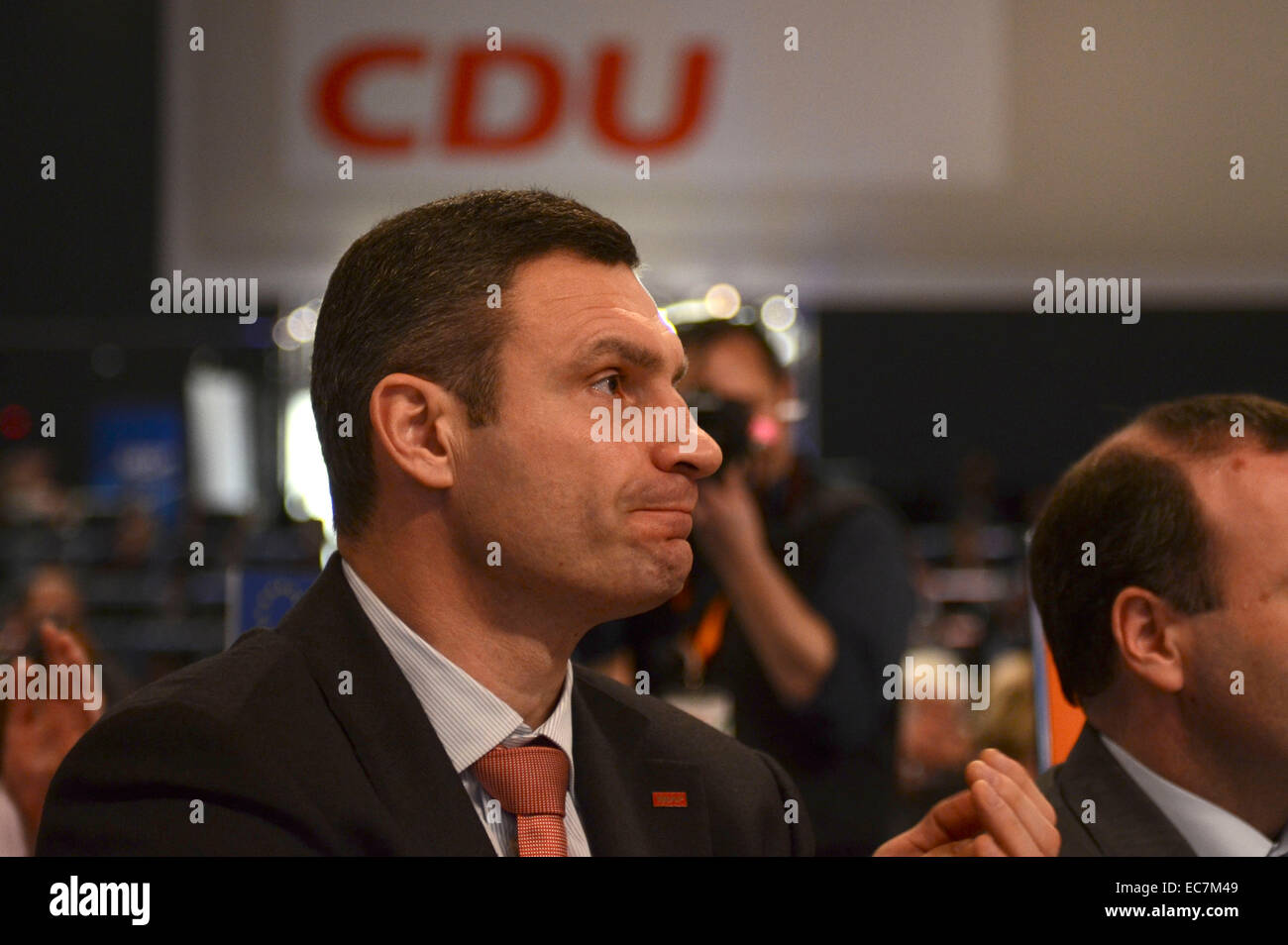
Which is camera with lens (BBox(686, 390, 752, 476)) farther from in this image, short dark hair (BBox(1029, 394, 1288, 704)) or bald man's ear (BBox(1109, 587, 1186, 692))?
bald man's ear (BBox(1109, 587, 1186, 692))

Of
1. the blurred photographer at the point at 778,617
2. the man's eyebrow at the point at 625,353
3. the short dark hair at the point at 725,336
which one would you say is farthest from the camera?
the short dark hair at the point at 725,336

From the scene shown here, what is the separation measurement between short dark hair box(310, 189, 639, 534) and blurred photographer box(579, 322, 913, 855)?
927 mm

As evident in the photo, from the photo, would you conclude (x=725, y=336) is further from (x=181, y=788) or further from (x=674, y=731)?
(x=181, y=788)

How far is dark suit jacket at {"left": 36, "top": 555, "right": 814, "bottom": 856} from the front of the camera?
3.78 feet

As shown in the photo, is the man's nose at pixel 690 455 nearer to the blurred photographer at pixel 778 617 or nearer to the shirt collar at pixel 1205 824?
the shirt collar at pixel 1205 824

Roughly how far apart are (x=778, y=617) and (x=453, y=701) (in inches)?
44.2

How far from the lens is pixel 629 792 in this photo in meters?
1.42

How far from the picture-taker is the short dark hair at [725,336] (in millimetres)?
2523

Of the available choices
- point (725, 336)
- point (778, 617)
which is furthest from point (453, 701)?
point (725, 336)

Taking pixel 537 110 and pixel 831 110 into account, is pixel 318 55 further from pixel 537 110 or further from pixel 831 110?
pixel 831 110

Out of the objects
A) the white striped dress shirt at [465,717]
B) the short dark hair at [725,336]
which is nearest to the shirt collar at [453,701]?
the white striped dress shirt at [465,717]

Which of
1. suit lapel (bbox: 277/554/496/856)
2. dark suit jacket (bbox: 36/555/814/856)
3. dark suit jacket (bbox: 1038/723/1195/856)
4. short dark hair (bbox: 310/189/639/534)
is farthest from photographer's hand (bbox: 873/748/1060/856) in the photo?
short dark hair (bbox: 310/189/639/534)

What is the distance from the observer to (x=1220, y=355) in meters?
8.13
